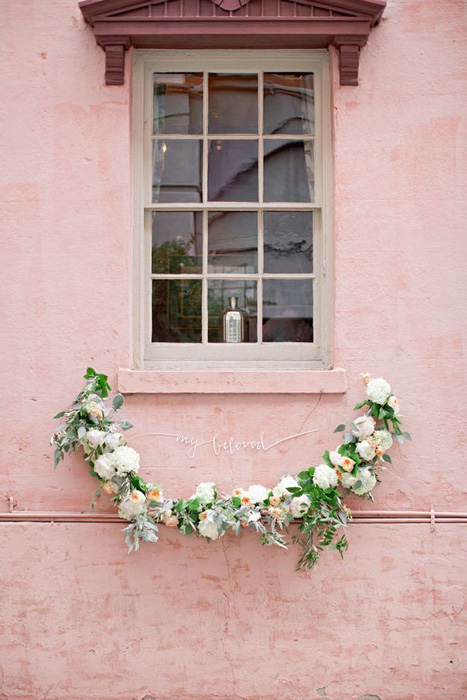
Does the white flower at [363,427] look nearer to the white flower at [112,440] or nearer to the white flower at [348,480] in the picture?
the white flower at [348,480]

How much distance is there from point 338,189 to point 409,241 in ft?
1.66

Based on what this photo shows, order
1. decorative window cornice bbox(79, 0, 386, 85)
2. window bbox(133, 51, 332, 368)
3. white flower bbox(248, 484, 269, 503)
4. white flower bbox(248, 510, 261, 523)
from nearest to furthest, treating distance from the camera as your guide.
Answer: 1. white flower bbox(248, 510, 261, 523)
2. white flower bbox(248, 484, 269, 503)
3. decorative window cornice bbox(79, 0, 386, 85)
4. window bbox(133, 51, 332, 368)

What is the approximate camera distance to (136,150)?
4219 mm

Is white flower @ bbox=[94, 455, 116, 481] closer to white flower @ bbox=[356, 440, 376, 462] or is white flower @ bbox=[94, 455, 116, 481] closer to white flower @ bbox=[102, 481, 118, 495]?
white flower @ bbox=[102, 481, 118, 495]

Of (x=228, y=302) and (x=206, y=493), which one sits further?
(x=228, y=302)

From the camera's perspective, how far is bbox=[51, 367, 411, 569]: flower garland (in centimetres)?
377

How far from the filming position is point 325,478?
148 inches

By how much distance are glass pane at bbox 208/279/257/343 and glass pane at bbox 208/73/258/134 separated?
3.09 feet

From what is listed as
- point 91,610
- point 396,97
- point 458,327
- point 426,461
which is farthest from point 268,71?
point 91,610

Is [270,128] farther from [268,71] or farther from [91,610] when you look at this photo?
[91,610]

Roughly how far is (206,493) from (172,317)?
1102 millimetres

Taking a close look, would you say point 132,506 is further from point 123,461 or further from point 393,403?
point 393,403

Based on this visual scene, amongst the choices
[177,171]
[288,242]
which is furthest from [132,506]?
[177,171]

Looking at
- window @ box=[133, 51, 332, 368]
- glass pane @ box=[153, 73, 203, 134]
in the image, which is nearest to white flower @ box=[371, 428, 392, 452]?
window @ box=[133, 51, 332, 368]
